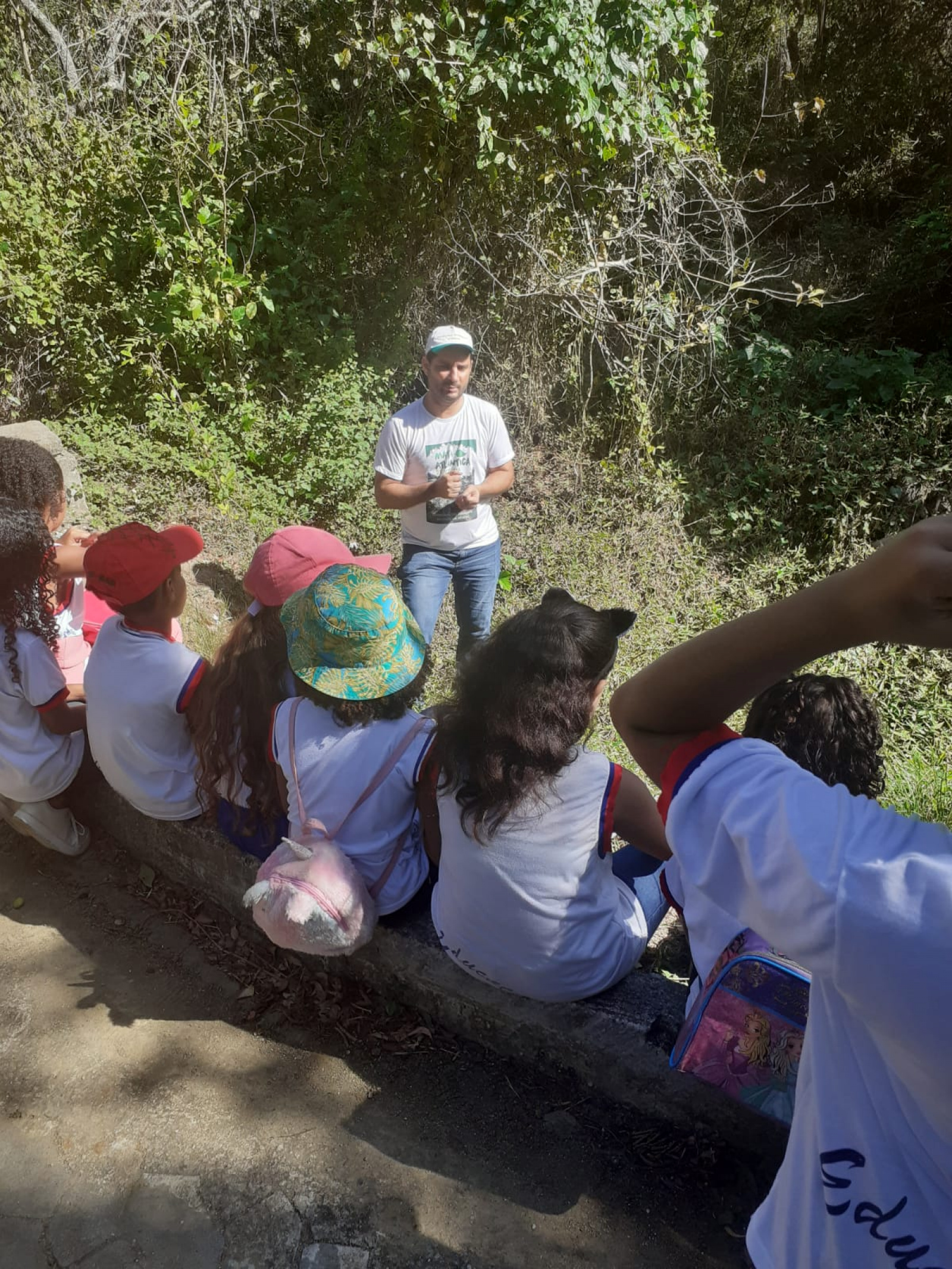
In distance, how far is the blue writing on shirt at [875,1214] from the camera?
970mm

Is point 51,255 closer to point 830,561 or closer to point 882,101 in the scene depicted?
point 830,561

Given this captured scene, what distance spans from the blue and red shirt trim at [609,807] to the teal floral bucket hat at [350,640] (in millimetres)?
643

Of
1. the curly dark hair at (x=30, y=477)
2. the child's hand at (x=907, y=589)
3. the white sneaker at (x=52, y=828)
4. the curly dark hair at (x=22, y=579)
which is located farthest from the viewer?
the curly dark hair at (x=30, y=477)

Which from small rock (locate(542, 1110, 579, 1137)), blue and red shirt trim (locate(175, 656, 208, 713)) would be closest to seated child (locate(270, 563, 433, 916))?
blue and red shirt trim (locate(175, 656, 208, 713))

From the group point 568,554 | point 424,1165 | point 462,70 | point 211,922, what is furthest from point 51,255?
point 424,1165

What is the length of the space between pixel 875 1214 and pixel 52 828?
2.97 m

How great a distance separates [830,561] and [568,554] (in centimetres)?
179

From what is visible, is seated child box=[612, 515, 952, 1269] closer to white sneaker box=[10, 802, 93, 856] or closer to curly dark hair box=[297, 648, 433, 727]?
curly dark hair box=[297, 648, 433, 727]

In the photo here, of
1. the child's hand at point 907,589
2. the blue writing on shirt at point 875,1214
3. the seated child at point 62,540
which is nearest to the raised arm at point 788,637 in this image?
the child's hand at point 907,589

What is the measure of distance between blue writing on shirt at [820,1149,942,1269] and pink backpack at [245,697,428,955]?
1382 millimetres

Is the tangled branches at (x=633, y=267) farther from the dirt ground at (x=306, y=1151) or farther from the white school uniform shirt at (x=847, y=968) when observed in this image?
the white school uniform shirt at (x=847, y=968)

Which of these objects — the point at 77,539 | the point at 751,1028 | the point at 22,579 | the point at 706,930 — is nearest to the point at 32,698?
the point at 22,579

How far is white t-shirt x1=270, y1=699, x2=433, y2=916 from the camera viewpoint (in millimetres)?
2334

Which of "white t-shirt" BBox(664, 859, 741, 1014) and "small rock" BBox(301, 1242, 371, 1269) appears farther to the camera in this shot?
"small rock" BBox(301, 1242, 371, 1269)
